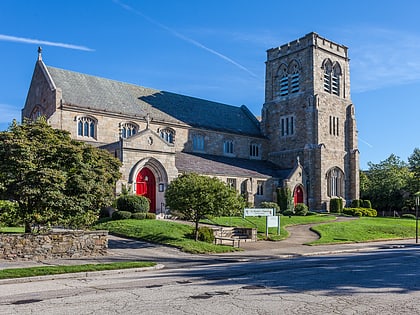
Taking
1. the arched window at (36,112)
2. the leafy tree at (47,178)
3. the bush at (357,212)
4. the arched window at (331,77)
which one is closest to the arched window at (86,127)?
the arched window at (36,112)

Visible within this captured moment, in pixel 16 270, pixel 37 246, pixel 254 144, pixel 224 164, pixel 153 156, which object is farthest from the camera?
pixel 254 144

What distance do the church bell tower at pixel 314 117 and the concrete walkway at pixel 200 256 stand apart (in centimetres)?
2154

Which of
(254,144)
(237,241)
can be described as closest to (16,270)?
(237,241)

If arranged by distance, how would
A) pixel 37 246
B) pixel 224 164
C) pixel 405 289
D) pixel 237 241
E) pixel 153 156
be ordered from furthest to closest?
pixel 224 164, pixel 153 156, pixel 237 241, pixel 37 246, pixel 405 289

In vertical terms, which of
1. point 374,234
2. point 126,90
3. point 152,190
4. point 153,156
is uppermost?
point 126,90

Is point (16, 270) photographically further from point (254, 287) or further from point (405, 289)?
point (405, 289)

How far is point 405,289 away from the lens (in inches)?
445

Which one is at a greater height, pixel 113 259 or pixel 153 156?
pixel 153 156

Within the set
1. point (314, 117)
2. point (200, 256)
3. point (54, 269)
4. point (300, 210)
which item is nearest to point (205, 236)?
point (200, 256)

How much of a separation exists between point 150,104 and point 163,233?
77.5 feet

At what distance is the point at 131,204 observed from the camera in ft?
98.8

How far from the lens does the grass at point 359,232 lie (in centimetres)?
2897

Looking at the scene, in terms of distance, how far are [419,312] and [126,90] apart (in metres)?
39.8

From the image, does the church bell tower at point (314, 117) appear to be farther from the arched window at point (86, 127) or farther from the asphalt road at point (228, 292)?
the asphalt road at point (228, 292)
